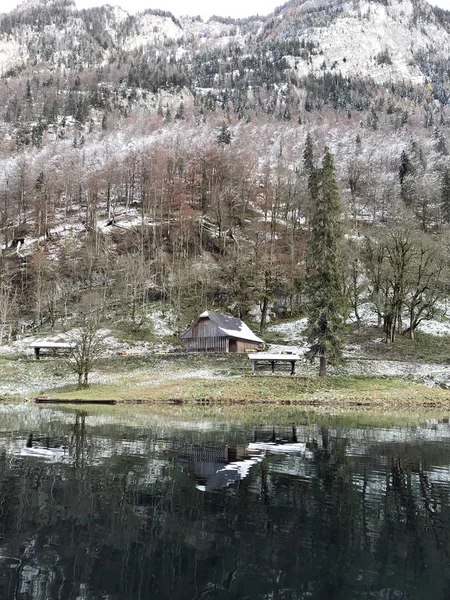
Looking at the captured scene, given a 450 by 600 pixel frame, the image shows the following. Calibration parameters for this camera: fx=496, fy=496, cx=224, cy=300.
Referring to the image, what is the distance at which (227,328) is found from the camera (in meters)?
63.0

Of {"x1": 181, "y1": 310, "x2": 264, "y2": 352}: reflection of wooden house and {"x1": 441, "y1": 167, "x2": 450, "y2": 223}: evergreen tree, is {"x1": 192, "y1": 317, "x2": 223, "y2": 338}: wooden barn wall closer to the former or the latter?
{"x1": 181, "y1": 310, "x2": 264, "y2": 352}: reflection of wooden house

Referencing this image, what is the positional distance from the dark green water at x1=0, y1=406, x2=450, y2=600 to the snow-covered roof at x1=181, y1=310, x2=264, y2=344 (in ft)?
137

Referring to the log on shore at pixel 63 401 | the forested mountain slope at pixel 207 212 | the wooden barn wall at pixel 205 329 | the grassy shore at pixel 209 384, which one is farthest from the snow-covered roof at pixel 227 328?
the log on shore at pixel 63 401

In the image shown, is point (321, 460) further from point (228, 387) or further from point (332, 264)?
point (332, 264)

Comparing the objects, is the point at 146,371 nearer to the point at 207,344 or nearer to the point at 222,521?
the point at 207,344

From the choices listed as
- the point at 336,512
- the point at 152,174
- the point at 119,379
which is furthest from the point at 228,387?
the point at 152,174

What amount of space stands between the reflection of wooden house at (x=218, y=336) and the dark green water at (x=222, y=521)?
42118 millimetres

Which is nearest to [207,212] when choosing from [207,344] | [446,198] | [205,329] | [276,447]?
[205,329]

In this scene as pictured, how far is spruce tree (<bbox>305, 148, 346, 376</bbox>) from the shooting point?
4606 centimetres

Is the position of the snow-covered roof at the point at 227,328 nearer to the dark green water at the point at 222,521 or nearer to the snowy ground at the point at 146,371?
the snowy ground at the point at 146,371

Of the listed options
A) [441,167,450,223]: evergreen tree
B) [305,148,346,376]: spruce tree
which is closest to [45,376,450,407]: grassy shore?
[305,148,346,376]: spruce tree

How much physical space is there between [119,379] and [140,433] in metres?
26.0

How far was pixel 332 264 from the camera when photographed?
4700 cm

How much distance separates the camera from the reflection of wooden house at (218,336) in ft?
205
